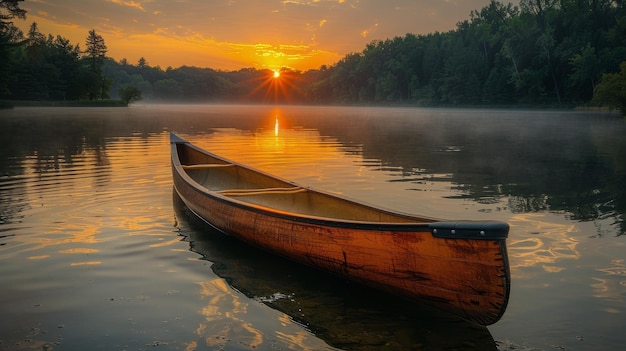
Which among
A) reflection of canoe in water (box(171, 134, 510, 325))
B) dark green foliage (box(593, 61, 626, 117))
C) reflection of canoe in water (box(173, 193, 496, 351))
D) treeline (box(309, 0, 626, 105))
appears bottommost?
reflection of canoe in water (box(173, 193, 496, 351))

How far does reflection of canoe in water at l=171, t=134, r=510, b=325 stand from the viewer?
5.43m

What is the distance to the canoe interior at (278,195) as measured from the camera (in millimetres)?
8172

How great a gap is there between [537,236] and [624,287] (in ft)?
8.53

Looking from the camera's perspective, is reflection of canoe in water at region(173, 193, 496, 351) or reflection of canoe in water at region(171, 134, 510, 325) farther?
reflection of canoe in water at region(173, 193, 496, 351)

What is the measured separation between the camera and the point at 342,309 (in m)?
6.52

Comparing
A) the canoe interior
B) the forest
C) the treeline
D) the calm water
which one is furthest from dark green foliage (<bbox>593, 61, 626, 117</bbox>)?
the canoe interior

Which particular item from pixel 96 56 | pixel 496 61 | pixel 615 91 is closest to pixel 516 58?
pixel 496 61

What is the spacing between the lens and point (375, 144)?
2922 cm

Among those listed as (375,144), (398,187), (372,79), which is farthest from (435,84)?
(398,187)

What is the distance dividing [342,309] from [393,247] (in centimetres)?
101

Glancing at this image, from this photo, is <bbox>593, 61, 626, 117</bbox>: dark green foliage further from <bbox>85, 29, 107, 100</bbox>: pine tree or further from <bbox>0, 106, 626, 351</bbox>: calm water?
<bbox>85, 29, 107, 100</bbox>: pine tree

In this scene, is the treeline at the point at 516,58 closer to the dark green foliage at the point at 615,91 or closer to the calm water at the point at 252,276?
the dark green foliage at the point at 615,91

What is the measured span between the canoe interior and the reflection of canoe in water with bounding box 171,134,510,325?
0.03 meters

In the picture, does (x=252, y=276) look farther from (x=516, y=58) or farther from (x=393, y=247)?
(x=516, y=58)
